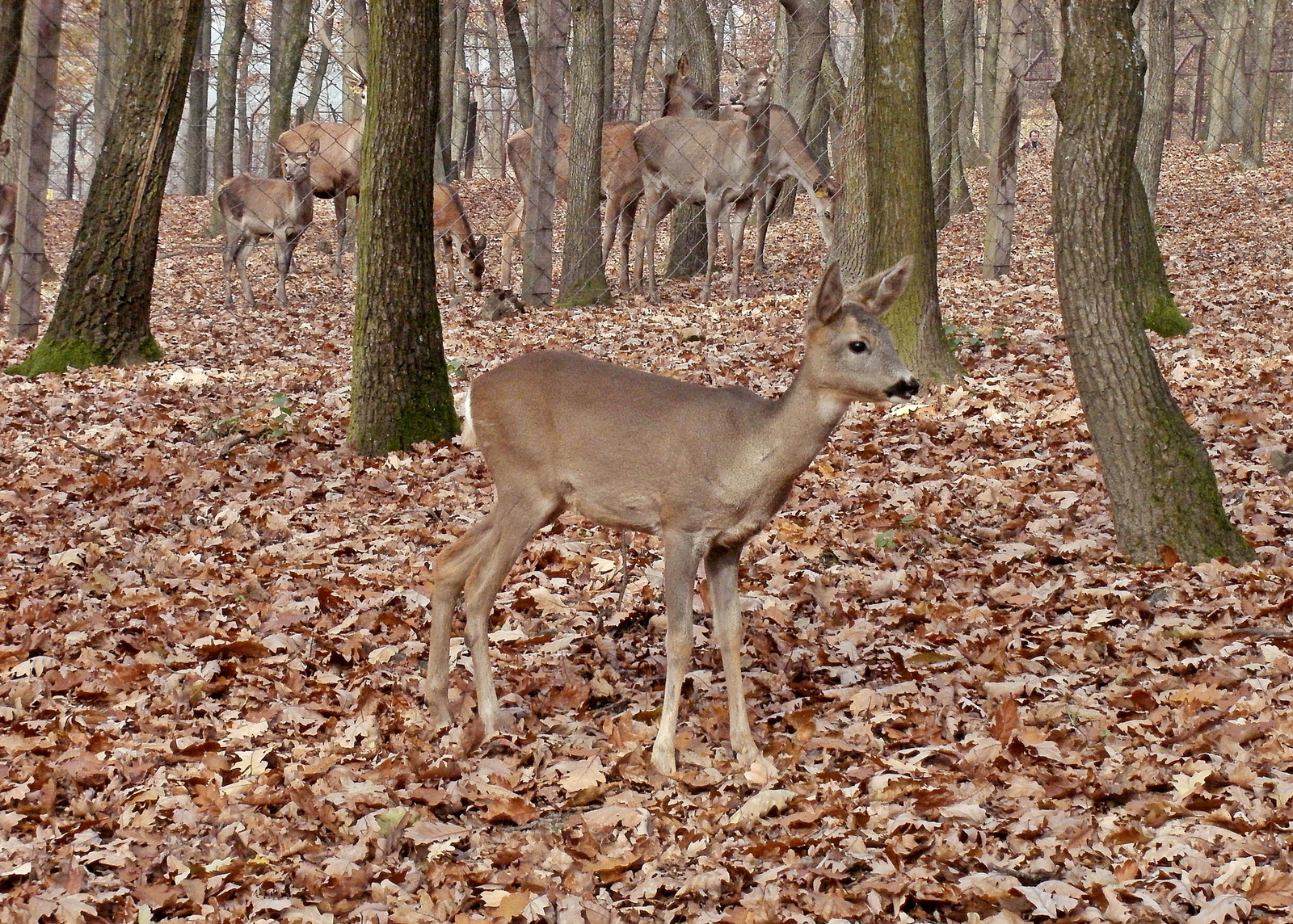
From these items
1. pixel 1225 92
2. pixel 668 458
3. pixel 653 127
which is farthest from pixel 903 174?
pixel 1225 92

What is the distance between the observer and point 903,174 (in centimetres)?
1018

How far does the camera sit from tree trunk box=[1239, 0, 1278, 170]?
26.8m

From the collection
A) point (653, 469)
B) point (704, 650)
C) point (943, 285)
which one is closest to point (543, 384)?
point (653, 469)

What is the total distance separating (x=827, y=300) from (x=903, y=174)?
5407 millimetres

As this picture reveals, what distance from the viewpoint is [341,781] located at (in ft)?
16.5

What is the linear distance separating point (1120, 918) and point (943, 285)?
11.7 metres

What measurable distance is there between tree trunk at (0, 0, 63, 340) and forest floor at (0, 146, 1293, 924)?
3776 millimetres

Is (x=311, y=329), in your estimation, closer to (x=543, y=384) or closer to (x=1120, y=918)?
(x=543, y=384)

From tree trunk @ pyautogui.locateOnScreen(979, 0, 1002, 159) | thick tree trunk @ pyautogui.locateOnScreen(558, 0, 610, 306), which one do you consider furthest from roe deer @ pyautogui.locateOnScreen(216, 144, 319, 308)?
tree trunk @ pyautogui.locateOnScreen(979, 0, 1002, 159)

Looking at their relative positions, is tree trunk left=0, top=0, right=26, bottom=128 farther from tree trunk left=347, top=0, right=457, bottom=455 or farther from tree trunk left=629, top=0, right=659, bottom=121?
tree trunk left=629, top=0, right=659, bottom=121

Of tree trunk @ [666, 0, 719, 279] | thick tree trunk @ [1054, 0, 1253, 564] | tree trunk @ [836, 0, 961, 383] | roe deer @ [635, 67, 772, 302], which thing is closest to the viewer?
thick tree trunk @ [1054, 0, 1253, 564]

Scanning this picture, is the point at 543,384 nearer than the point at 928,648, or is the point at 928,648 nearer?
the point at 543,384

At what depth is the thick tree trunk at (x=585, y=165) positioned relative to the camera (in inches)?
611

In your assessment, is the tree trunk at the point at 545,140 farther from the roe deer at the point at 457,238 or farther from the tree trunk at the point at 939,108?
the tree trunk at the point at 939,108
